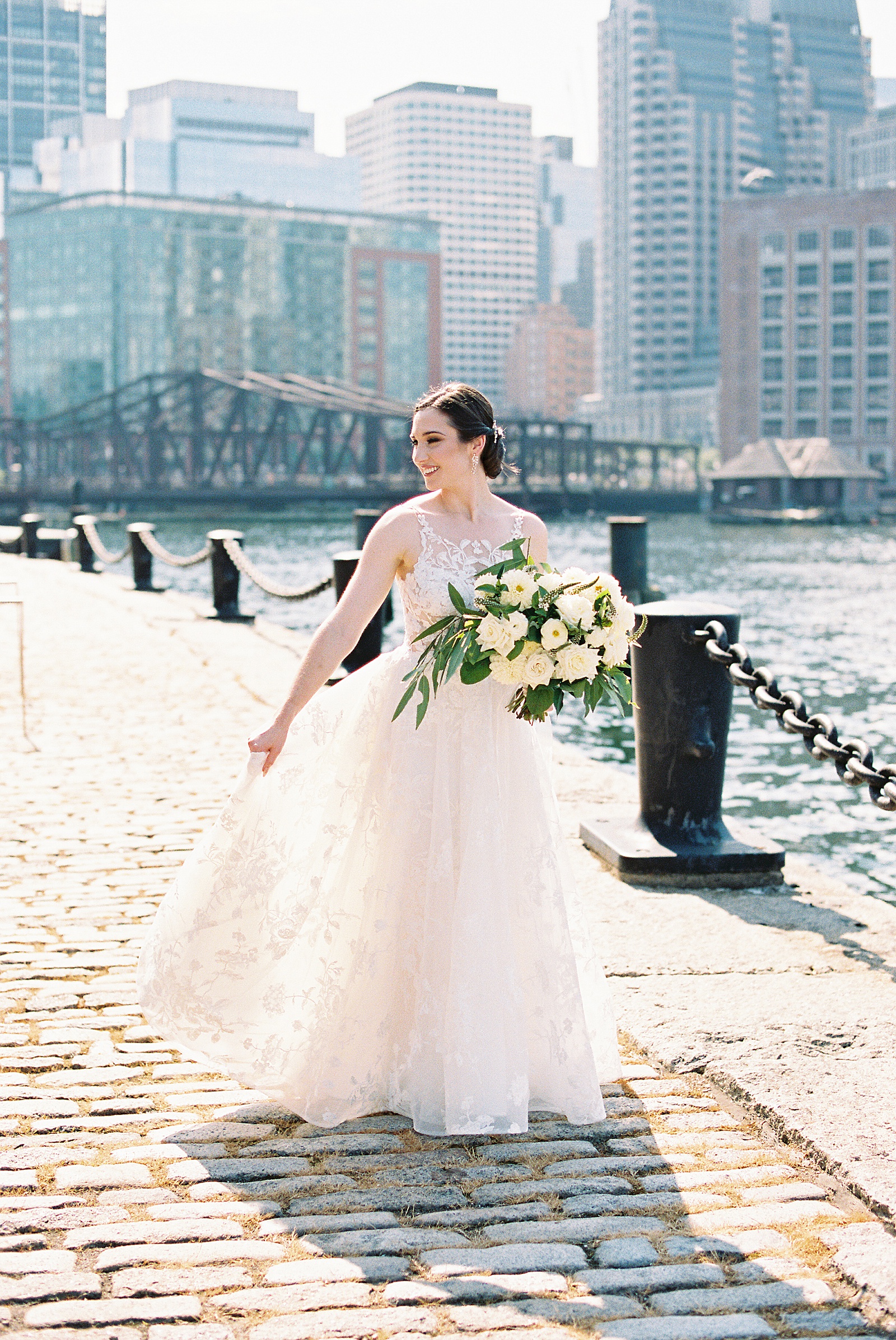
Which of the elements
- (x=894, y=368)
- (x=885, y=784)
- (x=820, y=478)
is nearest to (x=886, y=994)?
(x=885, y=784)

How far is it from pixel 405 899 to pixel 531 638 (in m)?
0.64

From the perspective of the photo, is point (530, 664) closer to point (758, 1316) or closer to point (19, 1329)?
point (758, 1316)

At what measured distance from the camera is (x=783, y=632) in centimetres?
2450

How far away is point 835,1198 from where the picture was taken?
9.54 ft

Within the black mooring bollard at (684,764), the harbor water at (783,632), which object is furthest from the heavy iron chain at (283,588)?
the black mooring bollard at (684,764)

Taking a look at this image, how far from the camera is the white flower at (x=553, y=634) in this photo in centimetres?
327

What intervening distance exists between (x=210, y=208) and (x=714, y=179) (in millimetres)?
84967

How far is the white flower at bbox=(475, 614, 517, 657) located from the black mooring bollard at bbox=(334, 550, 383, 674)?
624cm

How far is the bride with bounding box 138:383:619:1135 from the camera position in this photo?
3.27 m

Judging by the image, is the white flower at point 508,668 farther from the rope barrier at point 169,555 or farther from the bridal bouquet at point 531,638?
the rope barrier at point 169,555

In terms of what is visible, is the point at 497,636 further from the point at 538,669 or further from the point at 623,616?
the point at 623,616

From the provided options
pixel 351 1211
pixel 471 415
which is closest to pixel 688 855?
pixel 471 415

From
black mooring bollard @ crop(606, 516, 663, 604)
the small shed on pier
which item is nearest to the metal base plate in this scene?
black mooring bollard @ crop(606, 516, 663, 604)

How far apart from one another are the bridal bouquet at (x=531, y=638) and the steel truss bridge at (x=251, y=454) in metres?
60.8
